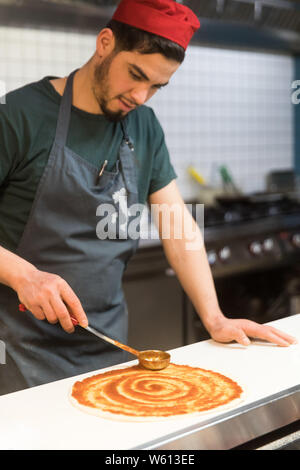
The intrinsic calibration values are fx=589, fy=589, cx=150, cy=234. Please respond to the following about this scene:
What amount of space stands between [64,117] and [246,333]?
732 mm

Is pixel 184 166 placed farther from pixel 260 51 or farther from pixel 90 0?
pixel 90 0

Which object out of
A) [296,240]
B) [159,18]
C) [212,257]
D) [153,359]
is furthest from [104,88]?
[296,240]

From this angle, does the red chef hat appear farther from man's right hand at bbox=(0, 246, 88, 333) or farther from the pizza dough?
the pizza dough

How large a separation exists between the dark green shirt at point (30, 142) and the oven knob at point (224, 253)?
1348 mm

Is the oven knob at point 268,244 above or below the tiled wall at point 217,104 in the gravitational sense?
below

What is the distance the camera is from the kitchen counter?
35.9 inches

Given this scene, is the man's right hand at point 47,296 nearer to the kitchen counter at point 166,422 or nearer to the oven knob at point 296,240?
the kitchen counter at point 166,422

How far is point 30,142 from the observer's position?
1.52 metres

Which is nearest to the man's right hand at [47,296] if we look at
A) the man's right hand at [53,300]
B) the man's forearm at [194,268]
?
the man's right hand at [53,300]

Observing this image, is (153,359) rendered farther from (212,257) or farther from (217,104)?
(217,104)

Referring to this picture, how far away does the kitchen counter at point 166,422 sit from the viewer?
2.99ft

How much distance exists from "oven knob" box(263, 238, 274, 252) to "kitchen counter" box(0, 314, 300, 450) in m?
1.87

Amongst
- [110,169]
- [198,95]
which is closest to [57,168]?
[110,169]

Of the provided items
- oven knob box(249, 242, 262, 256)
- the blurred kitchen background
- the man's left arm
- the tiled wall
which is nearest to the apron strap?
the man's left arm
